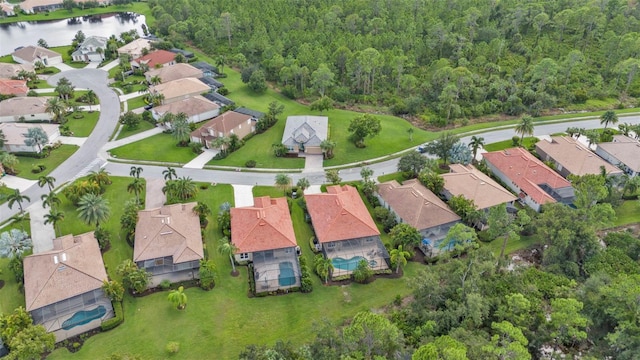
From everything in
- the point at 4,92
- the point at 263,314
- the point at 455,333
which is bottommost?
the point at 263,314

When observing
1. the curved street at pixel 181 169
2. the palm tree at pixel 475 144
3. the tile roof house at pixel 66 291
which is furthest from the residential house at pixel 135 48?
the palm tree at pixel 475 144

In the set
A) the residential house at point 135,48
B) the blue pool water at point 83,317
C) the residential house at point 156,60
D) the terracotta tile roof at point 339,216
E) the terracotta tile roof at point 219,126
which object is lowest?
the blue pool water at point 83,317

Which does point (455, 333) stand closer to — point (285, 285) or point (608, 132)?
point (285, 285)

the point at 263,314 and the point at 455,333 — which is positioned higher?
the point at 455,333

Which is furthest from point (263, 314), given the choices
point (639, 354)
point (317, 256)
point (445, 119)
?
point (445, 119)

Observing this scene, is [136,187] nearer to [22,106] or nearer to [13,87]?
[22,106]

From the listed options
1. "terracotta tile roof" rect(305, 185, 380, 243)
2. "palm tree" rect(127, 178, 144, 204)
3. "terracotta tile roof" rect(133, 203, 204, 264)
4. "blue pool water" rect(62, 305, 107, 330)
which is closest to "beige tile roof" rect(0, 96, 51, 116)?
"palm tree" rect(127, 178, 144, 204)

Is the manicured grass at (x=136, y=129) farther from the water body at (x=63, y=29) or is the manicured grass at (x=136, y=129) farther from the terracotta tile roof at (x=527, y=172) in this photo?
the water body at (x=63, y=29)
